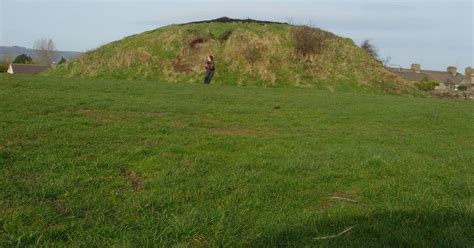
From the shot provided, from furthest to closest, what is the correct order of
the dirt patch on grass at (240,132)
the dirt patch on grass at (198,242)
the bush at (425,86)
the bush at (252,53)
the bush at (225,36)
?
the bush at (425,86), the bush at (225,36), the bush at (252,53), the dirt patch on grass at (240,132), the dirt patch on grass at (198,242)

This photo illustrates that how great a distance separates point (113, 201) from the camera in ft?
14.1

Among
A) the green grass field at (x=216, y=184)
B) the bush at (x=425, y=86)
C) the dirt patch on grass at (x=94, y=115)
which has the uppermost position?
the bush at (x=425, y=86)

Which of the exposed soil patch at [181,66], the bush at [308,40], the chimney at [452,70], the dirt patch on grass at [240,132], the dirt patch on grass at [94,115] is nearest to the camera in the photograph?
the dirt patch on grass at [240,132]

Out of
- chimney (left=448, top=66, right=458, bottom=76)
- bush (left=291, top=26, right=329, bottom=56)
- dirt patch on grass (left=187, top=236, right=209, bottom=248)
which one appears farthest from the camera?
chimney (left=448, top=66, right=458, bottom=76)

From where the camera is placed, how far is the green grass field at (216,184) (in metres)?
3.79

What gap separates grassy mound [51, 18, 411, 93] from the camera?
28406 millimetres

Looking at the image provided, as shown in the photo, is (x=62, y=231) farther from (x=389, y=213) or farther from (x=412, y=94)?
(x=412, y=94)

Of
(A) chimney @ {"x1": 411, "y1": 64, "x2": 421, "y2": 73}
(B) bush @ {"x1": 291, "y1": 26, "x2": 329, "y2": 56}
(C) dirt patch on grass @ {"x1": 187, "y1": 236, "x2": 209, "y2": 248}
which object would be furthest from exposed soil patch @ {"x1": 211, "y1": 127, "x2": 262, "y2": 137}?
(A) chimney @ {"x1": 411, "y1": 64, "x2": 421, "y2": 73}

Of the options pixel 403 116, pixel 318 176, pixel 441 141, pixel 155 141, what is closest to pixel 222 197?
pixel 318 176

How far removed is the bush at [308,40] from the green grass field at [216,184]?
22143mm

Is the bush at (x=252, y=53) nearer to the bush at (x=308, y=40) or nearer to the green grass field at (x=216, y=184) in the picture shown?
the bush at (x=308, y=40)

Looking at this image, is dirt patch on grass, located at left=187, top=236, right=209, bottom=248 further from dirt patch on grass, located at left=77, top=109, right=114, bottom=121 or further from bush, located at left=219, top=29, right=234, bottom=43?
bush, located at left=219, top=29, right=234, bottom=43

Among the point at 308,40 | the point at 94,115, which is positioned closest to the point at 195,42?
the point at 308,40

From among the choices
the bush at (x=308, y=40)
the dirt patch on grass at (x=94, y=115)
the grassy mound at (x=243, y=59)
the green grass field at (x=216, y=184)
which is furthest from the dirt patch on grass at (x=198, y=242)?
the bush at (x=308, y=40)
